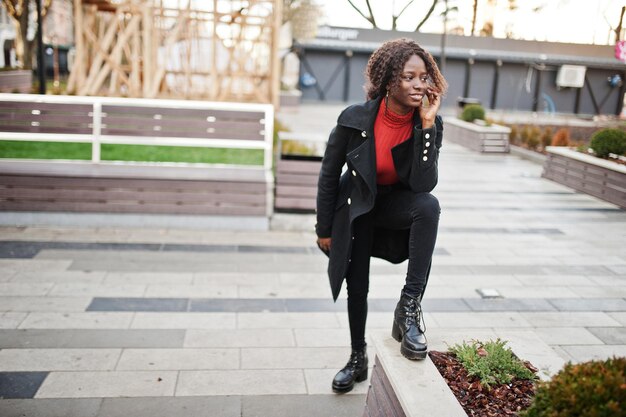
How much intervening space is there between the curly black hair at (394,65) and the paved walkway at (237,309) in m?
1.26

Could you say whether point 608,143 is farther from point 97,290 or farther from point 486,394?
point 486,394

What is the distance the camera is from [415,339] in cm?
294

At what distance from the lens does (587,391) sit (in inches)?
74.4

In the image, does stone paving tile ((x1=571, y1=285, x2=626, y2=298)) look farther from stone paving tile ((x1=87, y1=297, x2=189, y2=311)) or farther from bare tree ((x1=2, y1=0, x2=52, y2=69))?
bare tree ((x1=2, y1=0, x2=52, y2=69))

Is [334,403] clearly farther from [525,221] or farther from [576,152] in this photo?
[576,152]

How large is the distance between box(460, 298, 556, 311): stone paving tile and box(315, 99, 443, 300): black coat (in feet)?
7.52

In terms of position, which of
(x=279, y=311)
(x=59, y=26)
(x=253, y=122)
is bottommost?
(x=279, y=311)

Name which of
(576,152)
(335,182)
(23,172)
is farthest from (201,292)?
(576,152)

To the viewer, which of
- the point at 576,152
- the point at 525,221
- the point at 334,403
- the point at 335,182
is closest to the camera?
the point at 335,182

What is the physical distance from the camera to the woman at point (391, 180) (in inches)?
121

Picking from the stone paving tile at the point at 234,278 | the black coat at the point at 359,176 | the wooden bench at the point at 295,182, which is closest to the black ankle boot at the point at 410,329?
the black coat at the point at 359,176

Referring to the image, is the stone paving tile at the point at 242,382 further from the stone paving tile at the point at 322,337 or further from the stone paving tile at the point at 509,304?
the stone paving tile at the point at 509,304

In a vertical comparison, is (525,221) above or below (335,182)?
below

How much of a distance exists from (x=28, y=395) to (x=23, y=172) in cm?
395
